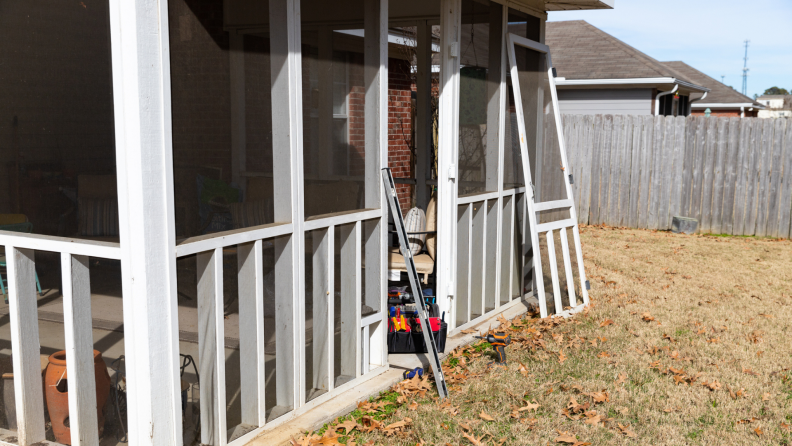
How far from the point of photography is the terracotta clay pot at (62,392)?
3.18 m

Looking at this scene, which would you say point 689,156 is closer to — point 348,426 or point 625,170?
point 625,170

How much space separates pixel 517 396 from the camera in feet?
14.2

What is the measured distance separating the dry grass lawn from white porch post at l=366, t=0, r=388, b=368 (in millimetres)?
691

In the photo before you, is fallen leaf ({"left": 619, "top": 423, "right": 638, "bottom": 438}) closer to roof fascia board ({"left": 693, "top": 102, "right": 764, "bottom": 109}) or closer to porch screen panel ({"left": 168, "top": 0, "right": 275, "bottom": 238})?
porch screen panel ({"left": 168, "top": 0, "right": 275, "bottom": 238})

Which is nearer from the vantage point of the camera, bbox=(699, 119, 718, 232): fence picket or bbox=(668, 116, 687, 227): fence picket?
bbox=(699, 119, 718, 232): fence picket

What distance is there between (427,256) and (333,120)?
235 cm

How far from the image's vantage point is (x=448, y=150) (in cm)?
536

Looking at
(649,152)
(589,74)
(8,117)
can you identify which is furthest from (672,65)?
(8,117)

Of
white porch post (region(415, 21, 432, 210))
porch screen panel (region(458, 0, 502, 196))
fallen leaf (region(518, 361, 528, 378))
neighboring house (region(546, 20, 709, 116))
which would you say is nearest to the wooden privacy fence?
neighboring house (region(546, 20, 709, 116))

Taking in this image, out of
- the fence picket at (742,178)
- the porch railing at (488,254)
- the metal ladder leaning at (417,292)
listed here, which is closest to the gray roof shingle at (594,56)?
the fence picket at (742,178)

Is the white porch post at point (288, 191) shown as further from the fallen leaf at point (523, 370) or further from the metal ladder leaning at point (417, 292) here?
the fallen leaf at point (523, 370)

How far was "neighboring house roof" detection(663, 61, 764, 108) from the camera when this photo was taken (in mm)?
23219

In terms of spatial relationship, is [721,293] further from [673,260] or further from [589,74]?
[589,74]

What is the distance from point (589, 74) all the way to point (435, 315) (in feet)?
40.6
